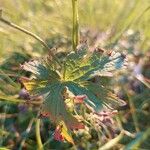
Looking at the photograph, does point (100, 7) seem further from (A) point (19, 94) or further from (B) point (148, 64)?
(A) point (19, 94)

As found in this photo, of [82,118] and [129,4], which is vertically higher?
[129,4]

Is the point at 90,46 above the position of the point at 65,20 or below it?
below

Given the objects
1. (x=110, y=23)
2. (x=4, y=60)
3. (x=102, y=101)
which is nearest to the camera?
(x=102, y=101)

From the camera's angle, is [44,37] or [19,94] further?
[44,37]

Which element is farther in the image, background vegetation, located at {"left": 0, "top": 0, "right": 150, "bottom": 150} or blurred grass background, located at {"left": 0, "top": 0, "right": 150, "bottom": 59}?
blurred grass background, located at {"left": 0, "top": 0, "right": 150, "bottom": 59}

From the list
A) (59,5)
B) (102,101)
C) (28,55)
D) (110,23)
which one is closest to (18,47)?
(28,55)

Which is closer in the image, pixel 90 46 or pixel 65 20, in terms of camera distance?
pixel 90 46

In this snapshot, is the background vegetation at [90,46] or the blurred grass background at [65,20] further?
the blurred grass background at [65,20]

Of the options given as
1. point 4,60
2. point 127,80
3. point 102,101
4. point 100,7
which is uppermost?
point 100,7
